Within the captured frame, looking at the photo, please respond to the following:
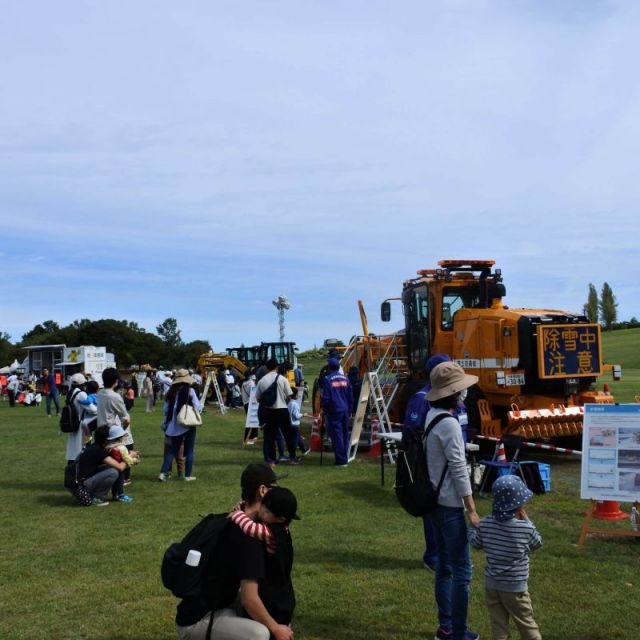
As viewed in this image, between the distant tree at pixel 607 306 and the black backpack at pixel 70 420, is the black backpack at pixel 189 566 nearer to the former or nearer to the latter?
the black backpack at pixel 70 420

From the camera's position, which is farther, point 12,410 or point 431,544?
point 12,410

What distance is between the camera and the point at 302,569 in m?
6.38

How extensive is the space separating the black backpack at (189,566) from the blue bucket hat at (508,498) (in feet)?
5.51

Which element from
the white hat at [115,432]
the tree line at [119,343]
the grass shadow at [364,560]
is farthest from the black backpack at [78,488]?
the tree line at [119,343]

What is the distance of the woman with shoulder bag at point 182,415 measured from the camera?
10336 mm

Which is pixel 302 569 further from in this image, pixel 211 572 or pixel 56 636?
pixel 211 572

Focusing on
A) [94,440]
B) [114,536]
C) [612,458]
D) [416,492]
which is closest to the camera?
[416,492]

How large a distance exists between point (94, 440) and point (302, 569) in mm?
4236

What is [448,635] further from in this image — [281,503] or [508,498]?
[281,503]

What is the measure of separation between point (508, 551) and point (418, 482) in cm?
74

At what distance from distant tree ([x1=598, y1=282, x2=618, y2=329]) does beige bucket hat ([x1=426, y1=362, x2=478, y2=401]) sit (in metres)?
107

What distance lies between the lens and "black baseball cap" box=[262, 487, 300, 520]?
3838 millimetres

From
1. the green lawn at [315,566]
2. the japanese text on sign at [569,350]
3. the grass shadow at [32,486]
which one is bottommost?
the green lawn at [315,566]

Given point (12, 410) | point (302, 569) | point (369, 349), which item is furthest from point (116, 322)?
point (302, 569)
